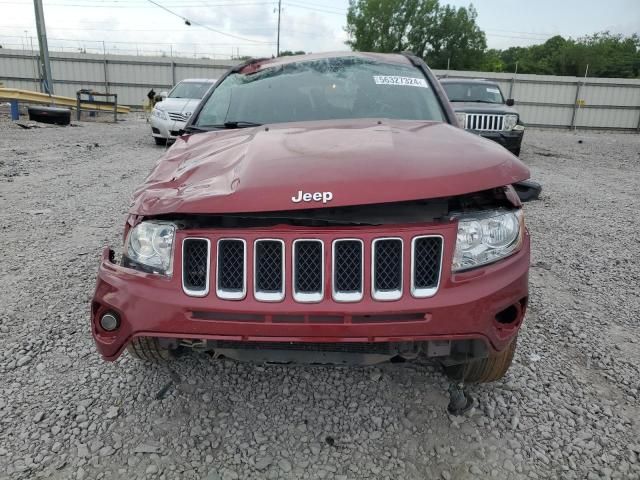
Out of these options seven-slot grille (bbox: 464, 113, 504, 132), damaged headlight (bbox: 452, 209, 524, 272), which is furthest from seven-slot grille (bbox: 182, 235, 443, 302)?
seven-slot grille (bbox: 464, 113, 504, 132)

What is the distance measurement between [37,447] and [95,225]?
350 centimetres

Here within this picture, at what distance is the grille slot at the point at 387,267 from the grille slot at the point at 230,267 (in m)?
0.48

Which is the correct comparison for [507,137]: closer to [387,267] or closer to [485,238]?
[485,238]

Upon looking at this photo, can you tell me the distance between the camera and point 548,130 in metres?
25.0

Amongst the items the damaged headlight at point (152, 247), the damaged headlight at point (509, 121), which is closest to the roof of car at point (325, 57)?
the damaged headlight at point (152, 247)

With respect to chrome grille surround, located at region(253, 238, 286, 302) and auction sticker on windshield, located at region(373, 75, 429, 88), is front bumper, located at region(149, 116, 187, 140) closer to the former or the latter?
auction sticker on windshield, located at region(373, 75, 429, 88)

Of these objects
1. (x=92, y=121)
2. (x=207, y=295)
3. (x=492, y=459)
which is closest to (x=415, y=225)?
(x=207, y=295)

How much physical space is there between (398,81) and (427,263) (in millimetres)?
1904

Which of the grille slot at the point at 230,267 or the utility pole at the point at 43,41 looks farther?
the utility pole at the point at 43,41

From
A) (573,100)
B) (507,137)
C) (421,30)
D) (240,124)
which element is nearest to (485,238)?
(240,124)

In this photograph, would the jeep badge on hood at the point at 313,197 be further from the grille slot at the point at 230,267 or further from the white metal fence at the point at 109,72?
the white metal fence at the point at 109,72

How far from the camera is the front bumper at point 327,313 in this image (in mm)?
1721

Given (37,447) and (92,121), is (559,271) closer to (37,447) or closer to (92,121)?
(37,447)

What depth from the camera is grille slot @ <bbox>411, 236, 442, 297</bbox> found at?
176 centimetres
